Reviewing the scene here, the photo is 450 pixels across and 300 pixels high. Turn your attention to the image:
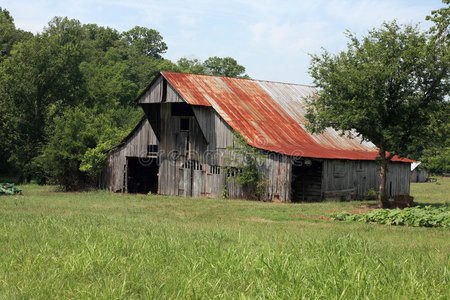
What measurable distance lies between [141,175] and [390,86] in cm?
2163

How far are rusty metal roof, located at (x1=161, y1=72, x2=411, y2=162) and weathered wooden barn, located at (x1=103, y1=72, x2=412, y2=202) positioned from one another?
3.4 inches

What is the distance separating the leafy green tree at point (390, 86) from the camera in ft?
82.3

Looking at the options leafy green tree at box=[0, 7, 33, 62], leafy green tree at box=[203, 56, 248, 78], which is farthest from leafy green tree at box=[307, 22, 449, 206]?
leafy green tree at box=[203, 56, 248, 78]

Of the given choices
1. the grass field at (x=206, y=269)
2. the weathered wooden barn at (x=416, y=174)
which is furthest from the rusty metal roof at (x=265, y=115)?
the weathered wooden barn at (x=416, y=174)

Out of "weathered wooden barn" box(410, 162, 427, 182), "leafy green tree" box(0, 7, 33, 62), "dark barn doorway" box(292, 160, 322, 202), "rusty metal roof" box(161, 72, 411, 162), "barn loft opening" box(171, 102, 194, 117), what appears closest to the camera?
"rusty metal roof" box(161, 72, 411, 162)

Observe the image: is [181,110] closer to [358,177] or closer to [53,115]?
[358,177]

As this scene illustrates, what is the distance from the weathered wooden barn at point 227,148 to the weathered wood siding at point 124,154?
71 millimetres

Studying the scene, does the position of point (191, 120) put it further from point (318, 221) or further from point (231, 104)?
point (318, 221)

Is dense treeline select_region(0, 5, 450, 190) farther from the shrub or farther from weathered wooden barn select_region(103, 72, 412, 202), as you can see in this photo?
the shrub

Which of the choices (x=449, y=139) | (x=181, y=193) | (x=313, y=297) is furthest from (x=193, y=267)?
(x=181, y=193)

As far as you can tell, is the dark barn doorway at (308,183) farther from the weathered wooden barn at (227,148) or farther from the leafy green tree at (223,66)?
the leafy green tree at (223,66)

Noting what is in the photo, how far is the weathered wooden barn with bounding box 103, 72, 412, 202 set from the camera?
31.9 meters

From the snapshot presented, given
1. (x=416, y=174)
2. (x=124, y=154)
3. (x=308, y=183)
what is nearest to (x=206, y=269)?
(x=308, y=183)

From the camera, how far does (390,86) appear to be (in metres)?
25.8
